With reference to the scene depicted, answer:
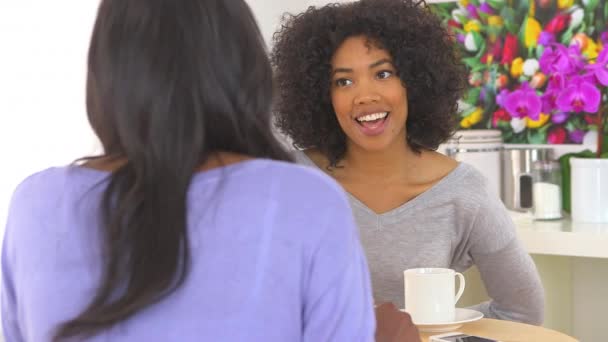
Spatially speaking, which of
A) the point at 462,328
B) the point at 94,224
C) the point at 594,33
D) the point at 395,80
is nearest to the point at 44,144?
the point at 395,80

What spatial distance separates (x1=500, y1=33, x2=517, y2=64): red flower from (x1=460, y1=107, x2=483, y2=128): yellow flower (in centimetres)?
19

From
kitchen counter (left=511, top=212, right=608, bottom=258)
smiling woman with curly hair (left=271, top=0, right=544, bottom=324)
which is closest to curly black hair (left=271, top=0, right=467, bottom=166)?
smiling woman with curly hair (left=271, top=0, right=544, bottom=324)

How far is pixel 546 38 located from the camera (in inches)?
115

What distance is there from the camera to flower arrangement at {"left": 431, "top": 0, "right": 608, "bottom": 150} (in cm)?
285

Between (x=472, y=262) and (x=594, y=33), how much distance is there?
1310mm

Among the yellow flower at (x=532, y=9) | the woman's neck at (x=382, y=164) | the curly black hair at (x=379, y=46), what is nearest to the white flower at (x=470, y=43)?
the yellow flower at (x=532, y=9)

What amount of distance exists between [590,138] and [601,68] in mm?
239

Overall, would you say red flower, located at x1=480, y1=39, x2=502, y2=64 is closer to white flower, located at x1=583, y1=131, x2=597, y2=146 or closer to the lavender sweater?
white flower, located at x1=583, y1=131, x2=597, y2=146

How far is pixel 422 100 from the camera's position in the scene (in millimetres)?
2020

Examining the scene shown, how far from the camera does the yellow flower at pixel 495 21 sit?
118 inches

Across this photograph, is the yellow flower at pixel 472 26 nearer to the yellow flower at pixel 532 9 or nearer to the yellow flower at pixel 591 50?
the yellow flower at pixel 532 9

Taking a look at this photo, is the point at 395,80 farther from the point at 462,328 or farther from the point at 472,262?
the point at 462,328

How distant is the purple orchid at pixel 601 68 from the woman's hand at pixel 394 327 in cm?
192

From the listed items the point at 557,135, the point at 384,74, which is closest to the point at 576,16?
the point at 557,135
